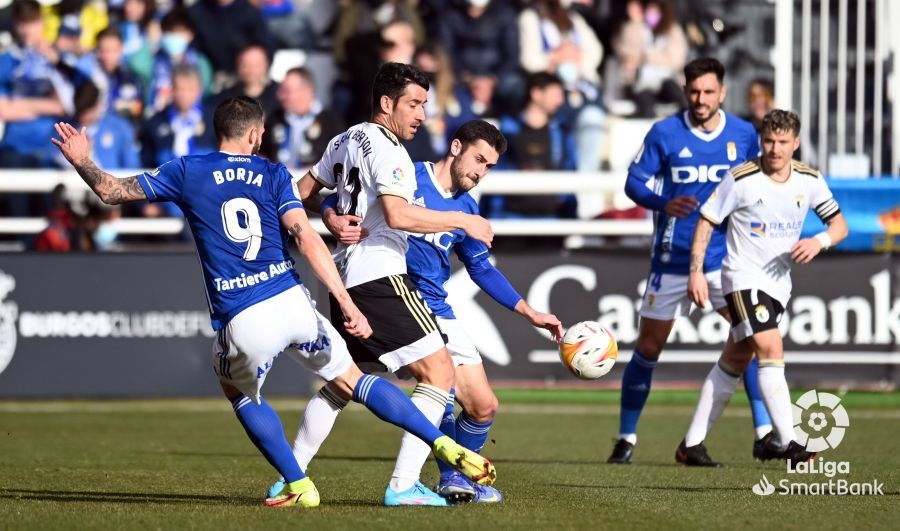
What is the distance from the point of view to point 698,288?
9.02 metres

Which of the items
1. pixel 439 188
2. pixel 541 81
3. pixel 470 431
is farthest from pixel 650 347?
pixel 541 81

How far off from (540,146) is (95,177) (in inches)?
364

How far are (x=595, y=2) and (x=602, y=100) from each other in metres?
1.63

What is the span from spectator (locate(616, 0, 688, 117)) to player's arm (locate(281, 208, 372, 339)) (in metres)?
9.71

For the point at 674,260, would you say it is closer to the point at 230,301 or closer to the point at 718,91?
the point at 718,91

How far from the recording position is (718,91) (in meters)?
9.74

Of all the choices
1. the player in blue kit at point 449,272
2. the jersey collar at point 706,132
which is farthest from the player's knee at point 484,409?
the jersey collar at point 706,132

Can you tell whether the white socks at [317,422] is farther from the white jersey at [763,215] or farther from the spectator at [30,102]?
the spectator at [30,102]

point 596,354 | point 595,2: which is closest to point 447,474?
point 596,354

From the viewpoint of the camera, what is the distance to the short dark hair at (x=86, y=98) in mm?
15250

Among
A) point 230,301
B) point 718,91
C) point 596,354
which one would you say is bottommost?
point 596,354

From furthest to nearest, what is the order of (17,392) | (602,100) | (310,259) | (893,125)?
1. (602,100)
2. (893,125)
3. (17,392)
4. (310,259)

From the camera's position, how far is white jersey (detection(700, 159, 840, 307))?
8.98 meters

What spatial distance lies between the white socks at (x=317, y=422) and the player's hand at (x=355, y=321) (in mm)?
673
